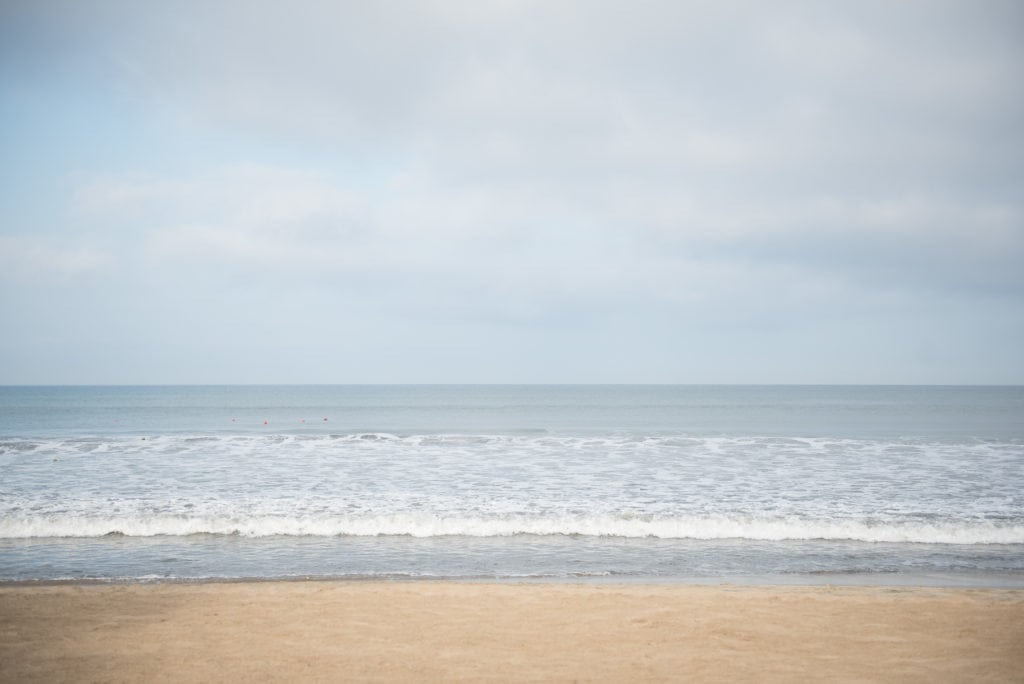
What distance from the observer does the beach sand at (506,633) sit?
6.92 meters

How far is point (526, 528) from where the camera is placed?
14453mm

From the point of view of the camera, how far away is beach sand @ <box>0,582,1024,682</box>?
692 cm

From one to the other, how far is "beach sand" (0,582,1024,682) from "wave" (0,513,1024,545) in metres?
4.10

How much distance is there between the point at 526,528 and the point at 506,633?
6503mm

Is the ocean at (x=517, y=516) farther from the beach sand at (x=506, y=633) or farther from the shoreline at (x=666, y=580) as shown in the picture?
the beach sand at (x=506, y=633)

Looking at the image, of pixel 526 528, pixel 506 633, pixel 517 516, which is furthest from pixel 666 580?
pixel 517 516

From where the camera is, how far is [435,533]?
14.3 metres

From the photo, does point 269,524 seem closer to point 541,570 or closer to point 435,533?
point 435,533

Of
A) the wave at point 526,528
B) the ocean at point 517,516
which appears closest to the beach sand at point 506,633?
the ocean at point 517,516

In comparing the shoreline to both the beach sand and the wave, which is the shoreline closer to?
the beach sand

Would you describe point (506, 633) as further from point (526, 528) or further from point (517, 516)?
point (517, 516)

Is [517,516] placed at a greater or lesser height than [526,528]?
greater

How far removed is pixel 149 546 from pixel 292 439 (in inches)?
783

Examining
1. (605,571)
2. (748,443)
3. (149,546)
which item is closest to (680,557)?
(605,571)
